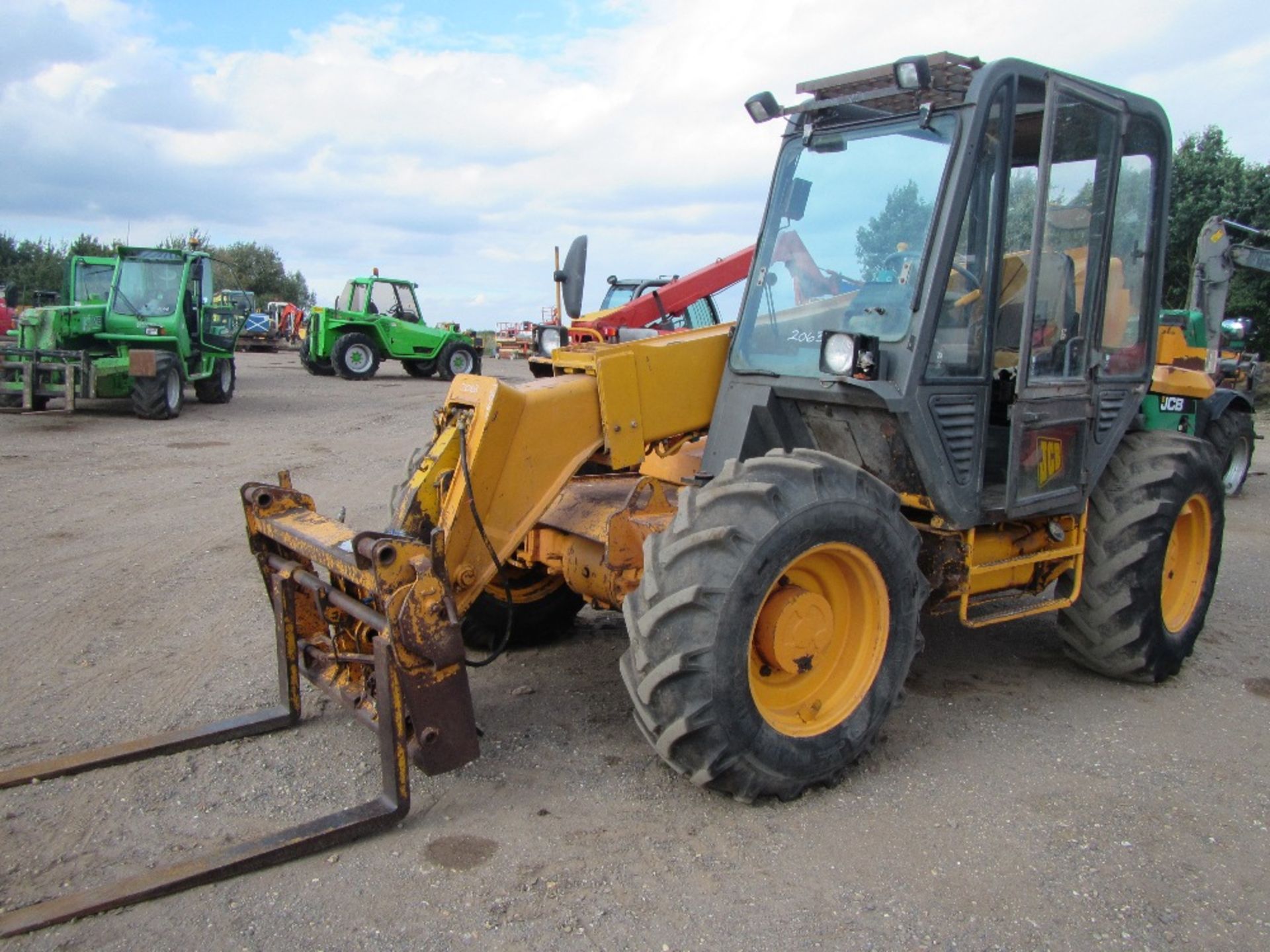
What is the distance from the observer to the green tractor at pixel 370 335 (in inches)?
912

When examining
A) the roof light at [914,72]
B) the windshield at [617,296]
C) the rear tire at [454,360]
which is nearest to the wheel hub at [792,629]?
the roof light at [914,72]

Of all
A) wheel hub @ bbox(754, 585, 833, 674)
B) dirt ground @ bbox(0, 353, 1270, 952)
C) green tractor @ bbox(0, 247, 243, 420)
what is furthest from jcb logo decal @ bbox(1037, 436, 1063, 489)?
green tractor @ bbox(0, 247, 243, 420)

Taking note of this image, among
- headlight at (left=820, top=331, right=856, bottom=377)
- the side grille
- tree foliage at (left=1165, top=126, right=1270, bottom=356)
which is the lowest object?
the side grille

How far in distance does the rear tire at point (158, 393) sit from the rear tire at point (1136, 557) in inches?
548

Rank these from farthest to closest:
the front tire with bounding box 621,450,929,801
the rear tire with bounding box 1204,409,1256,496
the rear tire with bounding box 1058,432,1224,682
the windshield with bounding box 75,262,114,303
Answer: the windshield with bounding box 75,262,114,303
the rear tire with bounding box 1204,409,1256,496
the rear tire with bounding box 1058,432,1224,682
the front tire with bounding box 621,450,929,801

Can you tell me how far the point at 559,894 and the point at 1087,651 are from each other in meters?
3.25

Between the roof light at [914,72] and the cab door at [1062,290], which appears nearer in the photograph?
the roof light at [914,72]

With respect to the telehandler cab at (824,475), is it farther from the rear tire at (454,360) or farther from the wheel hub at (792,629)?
the rear tire at (454,360)

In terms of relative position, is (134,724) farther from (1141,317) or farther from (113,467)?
(113,467)

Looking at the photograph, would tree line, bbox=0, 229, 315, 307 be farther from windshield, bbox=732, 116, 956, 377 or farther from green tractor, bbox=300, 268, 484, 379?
windshield, bbox=732, 116, 956, 377

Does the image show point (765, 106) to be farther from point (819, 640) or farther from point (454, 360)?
point (454, 360)

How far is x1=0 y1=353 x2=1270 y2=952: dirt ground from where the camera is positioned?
3.02m

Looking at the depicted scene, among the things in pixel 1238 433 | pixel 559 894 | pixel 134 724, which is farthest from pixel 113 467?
pixel 1238 433

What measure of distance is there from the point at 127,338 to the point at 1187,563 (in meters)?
15.1
